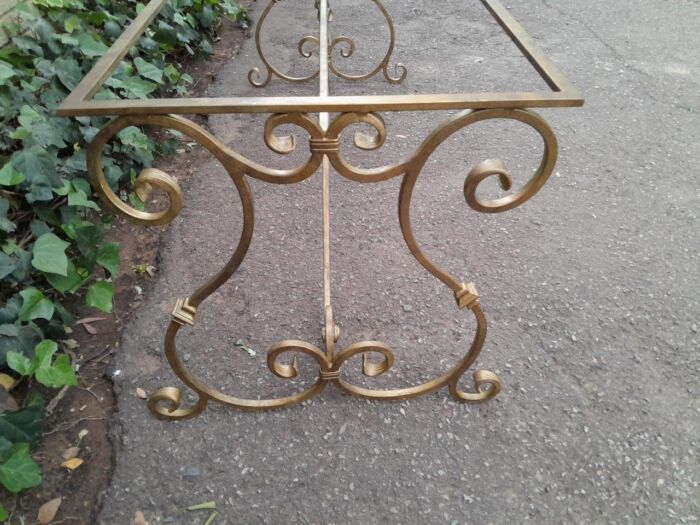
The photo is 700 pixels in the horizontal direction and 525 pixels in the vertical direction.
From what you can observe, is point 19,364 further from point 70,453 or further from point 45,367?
point 70,453

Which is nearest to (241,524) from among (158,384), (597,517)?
(158,384)

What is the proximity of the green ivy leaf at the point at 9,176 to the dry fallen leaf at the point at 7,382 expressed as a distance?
1.70ft

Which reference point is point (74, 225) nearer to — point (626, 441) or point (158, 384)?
point (158, 384)

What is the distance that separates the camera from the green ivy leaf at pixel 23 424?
125 centimetres

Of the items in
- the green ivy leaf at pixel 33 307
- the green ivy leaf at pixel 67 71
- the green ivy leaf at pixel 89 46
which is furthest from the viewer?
the green ivy leaf at pixel 89 46

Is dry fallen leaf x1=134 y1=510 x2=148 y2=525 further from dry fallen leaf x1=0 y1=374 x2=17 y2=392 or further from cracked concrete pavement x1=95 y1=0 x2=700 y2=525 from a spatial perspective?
dry fallen leaf x1=0 y1=374 x2=17 y2=392

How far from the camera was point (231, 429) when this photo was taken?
4.75 feet

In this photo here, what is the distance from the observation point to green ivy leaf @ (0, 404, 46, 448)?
125 cm

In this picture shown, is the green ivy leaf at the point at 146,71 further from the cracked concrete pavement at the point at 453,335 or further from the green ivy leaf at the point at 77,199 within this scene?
the green ivy leaf at the point at 77,199

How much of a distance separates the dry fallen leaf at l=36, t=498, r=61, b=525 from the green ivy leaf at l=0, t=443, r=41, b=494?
108 mm

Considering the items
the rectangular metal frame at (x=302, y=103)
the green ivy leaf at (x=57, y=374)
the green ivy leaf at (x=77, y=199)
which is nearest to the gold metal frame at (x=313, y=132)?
the rectangular metal frame at (x=302, y=103)

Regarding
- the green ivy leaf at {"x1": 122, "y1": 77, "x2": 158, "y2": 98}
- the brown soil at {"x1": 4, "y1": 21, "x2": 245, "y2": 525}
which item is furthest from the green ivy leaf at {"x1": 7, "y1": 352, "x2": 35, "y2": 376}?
the green ivy leaf at {"x1": 122, "y1": 77, "x2": 158, "y2": 98}

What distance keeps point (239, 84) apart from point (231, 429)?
2147 millimetres

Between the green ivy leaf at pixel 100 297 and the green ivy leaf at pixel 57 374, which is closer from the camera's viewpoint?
the green ivy leaf at pixel 57 374
